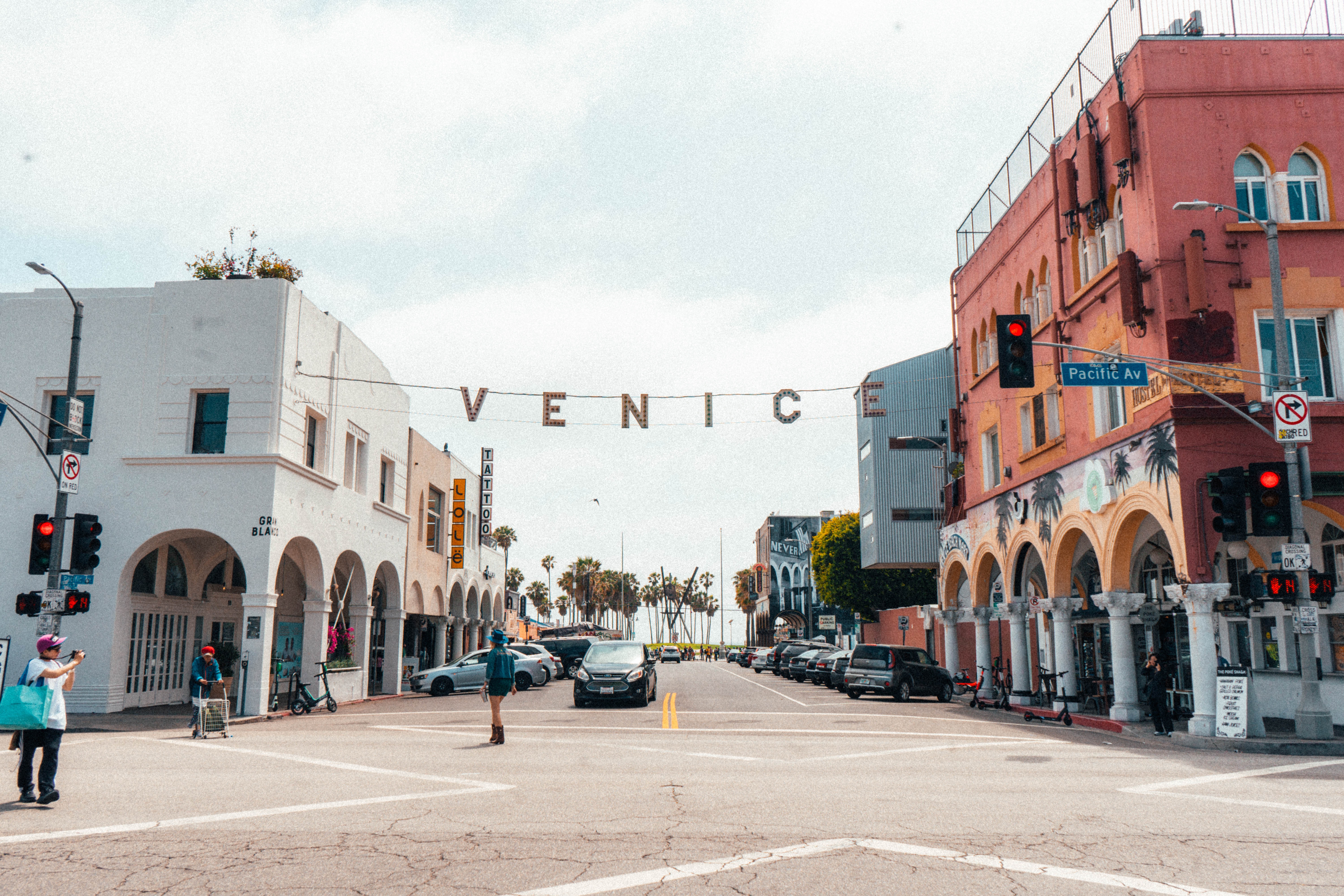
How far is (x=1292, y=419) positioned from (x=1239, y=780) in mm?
7091

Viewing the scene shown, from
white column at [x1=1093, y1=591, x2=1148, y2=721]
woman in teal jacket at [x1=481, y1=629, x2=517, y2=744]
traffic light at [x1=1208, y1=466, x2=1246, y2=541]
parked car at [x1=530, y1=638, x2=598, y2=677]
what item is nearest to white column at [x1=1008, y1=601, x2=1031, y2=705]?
white column at [x1=1093, y1=591, x2=1148, y2=721]

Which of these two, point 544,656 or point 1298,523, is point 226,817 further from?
point 544,656

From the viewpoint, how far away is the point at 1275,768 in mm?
13781

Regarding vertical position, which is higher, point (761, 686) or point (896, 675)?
point (896, 675)

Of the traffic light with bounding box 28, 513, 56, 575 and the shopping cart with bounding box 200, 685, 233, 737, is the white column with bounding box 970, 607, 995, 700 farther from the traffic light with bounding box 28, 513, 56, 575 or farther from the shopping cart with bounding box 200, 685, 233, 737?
the traffic light with bounding box 28, 513, 56, 575

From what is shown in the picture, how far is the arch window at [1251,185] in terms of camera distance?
20016mm

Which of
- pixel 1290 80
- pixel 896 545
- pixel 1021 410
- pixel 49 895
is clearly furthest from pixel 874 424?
pixel 49 895

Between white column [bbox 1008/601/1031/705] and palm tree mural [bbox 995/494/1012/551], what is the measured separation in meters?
1.77

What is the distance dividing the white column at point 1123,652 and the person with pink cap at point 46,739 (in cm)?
1861

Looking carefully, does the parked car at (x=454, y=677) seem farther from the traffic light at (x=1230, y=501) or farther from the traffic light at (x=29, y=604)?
the traffic light at (x=1230, y=501)

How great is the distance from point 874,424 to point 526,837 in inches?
1724

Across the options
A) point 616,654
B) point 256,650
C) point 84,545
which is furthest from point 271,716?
point 616,654

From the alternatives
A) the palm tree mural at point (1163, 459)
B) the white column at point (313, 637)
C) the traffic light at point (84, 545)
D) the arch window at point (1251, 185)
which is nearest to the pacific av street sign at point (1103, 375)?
the palm tree mural at point (1163, 459)

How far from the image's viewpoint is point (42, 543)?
708 inches
